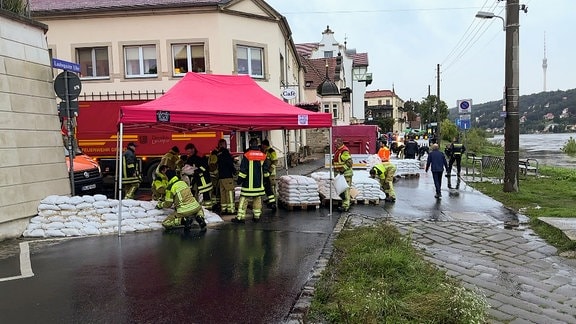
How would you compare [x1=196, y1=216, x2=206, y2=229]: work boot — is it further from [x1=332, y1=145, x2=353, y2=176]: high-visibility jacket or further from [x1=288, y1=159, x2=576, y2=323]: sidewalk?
[x1=332, y1=145, x2=353, y2=176]: high-visibility jacket

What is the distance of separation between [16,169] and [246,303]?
5.59m

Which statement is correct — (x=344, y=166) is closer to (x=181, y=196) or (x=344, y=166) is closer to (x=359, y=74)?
(x=181, y=196)

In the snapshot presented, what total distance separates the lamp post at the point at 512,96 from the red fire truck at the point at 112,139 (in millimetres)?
9235

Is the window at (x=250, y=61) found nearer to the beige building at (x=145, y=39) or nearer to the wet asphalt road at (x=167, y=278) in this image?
the beige building at (x=145, y=39)

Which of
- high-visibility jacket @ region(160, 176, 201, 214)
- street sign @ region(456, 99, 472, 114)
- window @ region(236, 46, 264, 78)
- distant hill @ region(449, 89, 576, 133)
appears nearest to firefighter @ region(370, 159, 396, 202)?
high-visibility jacket @ region(160, 176, 201, 214)

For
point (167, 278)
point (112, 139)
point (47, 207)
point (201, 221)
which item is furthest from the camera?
point (112, 139)

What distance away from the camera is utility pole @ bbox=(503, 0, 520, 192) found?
13.9 metres

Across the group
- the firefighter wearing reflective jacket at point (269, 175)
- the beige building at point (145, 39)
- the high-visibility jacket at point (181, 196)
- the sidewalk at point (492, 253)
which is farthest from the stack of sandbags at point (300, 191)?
the beige building at point (145, 39)

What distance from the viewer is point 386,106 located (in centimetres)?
10800

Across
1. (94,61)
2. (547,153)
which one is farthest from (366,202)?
(547,153)

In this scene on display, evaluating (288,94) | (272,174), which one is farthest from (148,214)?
(288,94)

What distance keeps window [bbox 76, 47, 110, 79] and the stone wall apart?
420 inches

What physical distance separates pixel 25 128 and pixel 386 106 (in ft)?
342

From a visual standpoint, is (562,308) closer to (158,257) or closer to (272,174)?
(158,257)
